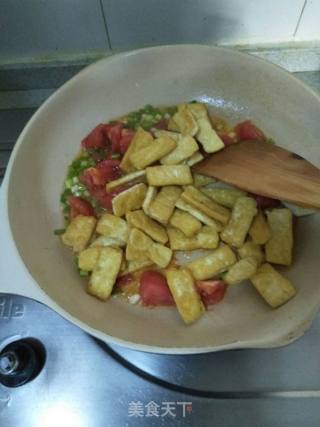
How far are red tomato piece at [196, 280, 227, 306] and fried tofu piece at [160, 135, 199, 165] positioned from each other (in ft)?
1.00

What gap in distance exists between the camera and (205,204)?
37.2 inches

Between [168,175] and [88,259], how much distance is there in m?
0.27

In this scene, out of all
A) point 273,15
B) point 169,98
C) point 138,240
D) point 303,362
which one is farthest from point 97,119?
point 303,362

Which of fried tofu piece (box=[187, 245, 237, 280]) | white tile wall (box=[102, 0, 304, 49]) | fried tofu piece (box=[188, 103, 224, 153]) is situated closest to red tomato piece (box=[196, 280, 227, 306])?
fried tofu piece (box=[187, 245, 237, 280])

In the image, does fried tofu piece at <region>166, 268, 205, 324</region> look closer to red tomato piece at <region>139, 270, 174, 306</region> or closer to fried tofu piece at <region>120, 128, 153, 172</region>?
red tomato piece at <region>139, 270, 174, 306</region>

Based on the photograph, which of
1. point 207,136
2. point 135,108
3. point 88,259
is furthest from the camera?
point 135,108

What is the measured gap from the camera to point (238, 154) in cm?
96

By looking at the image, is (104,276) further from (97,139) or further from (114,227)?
(97,139)

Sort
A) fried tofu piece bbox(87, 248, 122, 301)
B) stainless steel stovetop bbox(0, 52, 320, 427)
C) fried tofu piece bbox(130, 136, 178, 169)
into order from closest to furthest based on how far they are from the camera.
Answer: stainless steel stovetop bbox(0, 52, 320, 427) < fried tofu piece bbox(87, 248, 122, 301) < fried tofu piece bbox(130, 136, 178, 169)

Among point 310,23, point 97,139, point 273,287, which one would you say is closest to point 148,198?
point 97,139

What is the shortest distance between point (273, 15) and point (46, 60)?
2.07ft

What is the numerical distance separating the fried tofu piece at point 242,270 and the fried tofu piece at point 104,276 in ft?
0.82

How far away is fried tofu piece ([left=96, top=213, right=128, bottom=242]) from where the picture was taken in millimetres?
926

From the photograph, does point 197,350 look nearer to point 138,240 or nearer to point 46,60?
point 138,240
